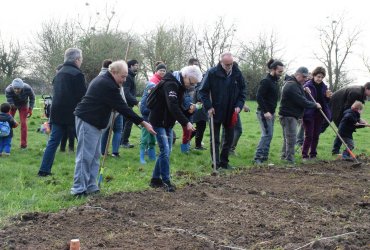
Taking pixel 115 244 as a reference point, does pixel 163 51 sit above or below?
above

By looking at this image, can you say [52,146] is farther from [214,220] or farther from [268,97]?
[268,97]

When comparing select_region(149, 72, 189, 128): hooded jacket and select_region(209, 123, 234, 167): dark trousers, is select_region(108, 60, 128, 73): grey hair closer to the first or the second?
select_region(149, 72, 189, 128): hooded jacket

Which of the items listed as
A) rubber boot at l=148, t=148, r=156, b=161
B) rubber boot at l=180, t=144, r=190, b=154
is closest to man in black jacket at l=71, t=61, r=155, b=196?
rubber boot at l=148, t=148, r=156, b=161

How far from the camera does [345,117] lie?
11.5m

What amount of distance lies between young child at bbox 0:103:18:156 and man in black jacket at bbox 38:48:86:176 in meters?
2.59

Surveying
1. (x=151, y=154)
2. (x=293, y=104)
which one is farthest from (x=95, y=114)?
(x=293, y=104)

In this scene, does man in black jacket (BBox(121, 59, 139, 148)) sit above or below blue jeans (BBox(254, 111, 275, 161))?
above

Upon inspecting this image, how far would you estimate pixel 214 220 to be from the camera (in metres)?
5.72

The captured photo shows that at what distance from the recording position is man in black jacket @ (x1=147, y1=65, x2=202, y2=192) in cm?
712

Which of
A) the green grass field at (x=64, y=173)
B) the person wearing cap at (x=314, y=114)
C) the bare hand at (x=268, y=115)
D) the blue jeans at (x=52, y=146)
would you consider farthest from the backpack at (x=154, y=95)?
the person wearing cap at (x=314, y=114)

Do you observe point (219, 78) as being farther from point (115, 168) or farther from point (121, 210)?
point (121, 210)

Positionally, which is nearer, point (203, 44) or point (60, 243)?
point (60, 243)

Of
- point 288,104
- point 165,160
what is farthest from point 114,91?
point 288,104

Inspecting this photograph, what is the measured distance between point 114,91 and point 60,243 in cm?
256
